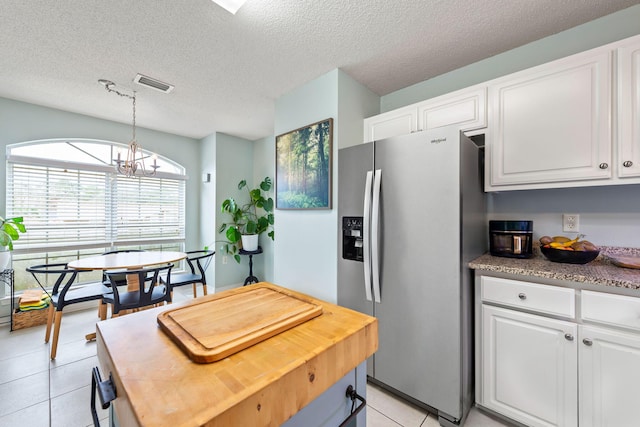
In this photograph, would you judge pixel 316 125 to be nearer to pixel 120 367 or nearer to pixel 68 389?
pixel 120 367

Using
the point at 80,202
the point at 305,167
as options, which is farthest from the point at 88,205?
the point at 305,167

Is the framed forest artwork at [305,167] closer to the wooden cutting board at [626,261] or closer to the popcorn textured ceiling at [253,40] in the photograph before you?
the popcorn textured ceiling at [253,40]

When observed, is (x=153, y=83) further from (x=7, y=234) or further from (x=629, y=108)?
(x=629, y=108)

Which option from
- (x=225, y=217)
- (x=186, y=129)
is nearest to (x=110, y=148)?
(x=186, y=129)

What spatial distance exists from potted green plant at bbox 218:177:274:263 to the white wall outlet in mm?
3226

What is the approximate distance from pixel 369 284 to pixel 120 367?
1490 millimetres

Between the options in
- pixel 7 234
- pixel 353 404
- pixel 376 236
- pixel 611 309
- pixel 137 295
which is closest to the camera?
pixel 353 404

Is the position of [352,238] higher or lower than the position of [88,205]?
lower

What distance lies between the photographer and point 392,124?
2.27m

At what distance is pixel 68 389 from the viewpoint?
1.90 metres

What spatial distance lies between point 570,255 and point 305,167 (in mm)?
2013

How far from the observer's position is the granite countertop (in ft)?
4.11

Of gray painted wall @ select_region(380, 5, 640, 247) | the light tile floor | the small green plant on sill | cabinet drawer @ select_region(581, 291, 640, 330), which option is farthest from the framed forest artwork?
the small green plant on sill

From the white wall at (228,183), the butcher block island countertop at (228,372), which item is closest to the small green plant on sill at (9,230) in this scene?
the white wall at (228,183)
